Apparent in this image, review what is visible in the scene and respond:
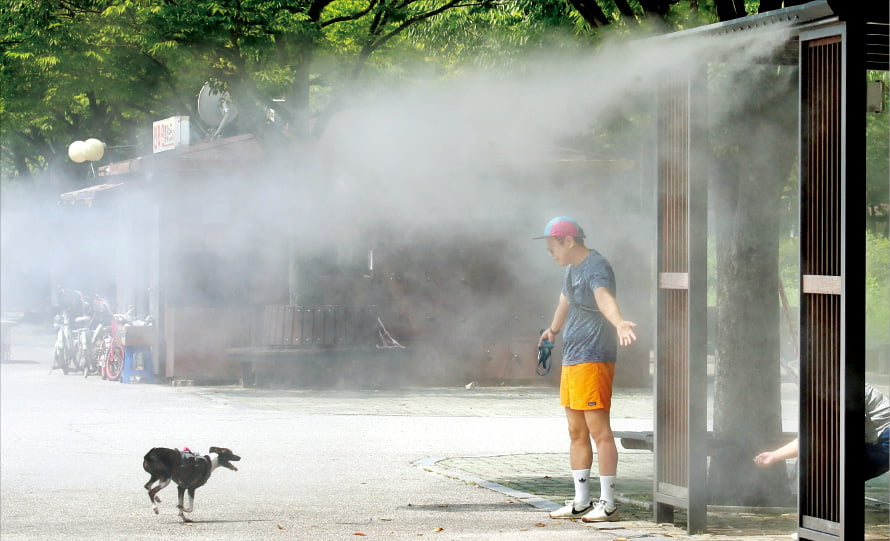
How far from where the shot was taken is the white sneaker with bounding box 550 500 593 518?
7.50 meters

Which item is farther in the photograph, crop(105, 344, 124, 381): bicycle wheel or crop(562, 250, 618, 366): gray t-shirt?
crop(105, 344, 124, 381): bicycle wheel

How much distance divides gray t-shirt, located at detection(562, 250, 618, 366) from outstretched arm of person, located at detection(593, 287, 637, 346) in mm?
39

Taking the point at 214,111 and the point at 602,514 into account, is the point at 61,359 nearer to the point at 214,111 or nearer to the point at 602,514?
the point at 214,111

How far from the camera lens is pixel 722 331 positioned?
822 centimetres

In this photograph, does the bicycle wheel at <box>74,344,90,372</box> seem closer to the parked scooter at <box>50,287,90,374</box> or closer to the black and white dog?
the parked scooter at <box>50,287,90,374</box>

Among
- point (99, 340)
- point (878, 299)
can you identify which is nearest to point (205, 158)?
point (99, 340)

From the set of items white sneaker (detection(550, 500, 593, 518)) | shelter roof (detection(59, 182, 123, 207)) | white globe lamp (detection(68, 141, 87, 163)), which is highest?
white globe lamp (detection(68, 141, 87, 163))

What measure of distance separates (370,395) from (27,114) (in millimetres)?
12194

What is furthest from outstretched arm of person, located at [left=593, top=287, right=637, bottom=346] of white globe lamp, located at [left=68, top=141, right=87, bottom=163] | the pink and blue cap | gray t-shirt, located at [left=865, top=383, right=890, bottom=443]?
white globe lamp, located at [left=68, top=141, right=87, bottom=163]

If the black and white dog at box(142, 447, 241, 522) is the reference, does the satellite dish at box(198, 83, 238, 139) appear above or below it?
above

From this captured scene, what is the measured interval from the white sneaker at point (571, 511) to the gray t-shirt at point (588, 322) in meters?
0.79

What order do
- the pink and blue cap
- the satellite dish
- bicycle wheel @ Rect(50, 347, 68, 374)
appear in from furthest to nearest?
the satellite dish
bicycle wheel @ Rect(50, 347, 68, 374)
the pink and blue cap

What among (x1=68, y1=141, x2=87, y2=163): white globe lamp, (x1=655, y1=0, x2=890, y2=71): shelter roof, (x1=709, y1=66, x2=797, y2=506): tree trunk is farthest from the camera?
(x1=68, y1=141, x2=87, y2=163): white globe lamp

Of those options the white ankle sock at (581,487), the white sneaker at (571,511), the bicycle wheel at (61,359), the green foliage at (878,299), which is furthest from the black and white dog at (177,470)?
the green foliage at (878,299)
